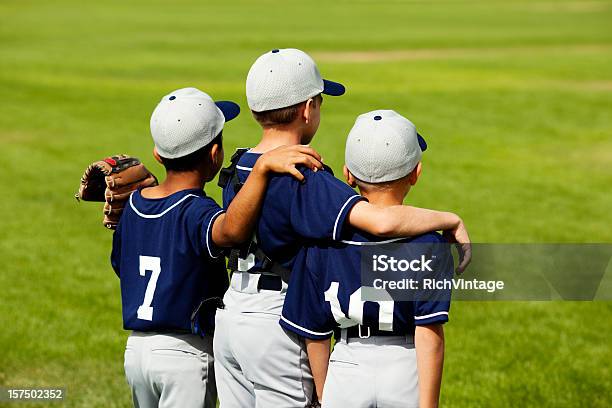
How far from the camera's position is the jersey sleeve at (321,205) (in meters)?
3.58

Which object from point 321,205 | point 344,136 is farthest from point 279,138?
point 344,136

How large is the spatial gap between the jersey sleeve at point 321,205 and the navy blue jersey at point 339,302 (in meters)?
0.10

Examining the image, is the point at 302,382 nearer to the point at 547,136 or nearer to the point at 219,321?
the point at 219,321

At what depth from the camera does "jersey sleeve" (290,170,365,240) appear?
11.7 ft

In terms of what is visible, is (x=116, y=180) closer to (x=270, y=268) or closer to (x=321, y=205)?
(x=270, y=268)

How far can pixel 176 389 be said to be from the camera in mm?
4184

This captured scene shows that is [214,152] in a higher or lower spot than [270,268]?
higher

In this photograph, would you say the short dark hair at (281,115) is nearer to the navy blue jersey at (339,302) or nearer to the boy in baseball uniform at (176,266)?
the boy in baseball uniform at (176,266)

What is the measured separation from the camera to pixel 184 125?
13.5ft

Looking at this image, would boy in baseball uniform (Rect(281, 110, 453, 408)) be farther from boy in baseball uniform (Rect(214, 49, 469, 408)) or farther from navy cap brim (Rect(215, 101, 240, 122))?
navy cap brim (Rect(215, 101, 240, 122))

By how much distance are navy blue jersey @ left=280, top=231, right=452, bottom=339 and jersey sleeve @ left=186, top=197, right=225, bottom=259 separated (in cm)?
40

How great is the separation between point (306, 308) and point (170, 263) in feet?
2.30
